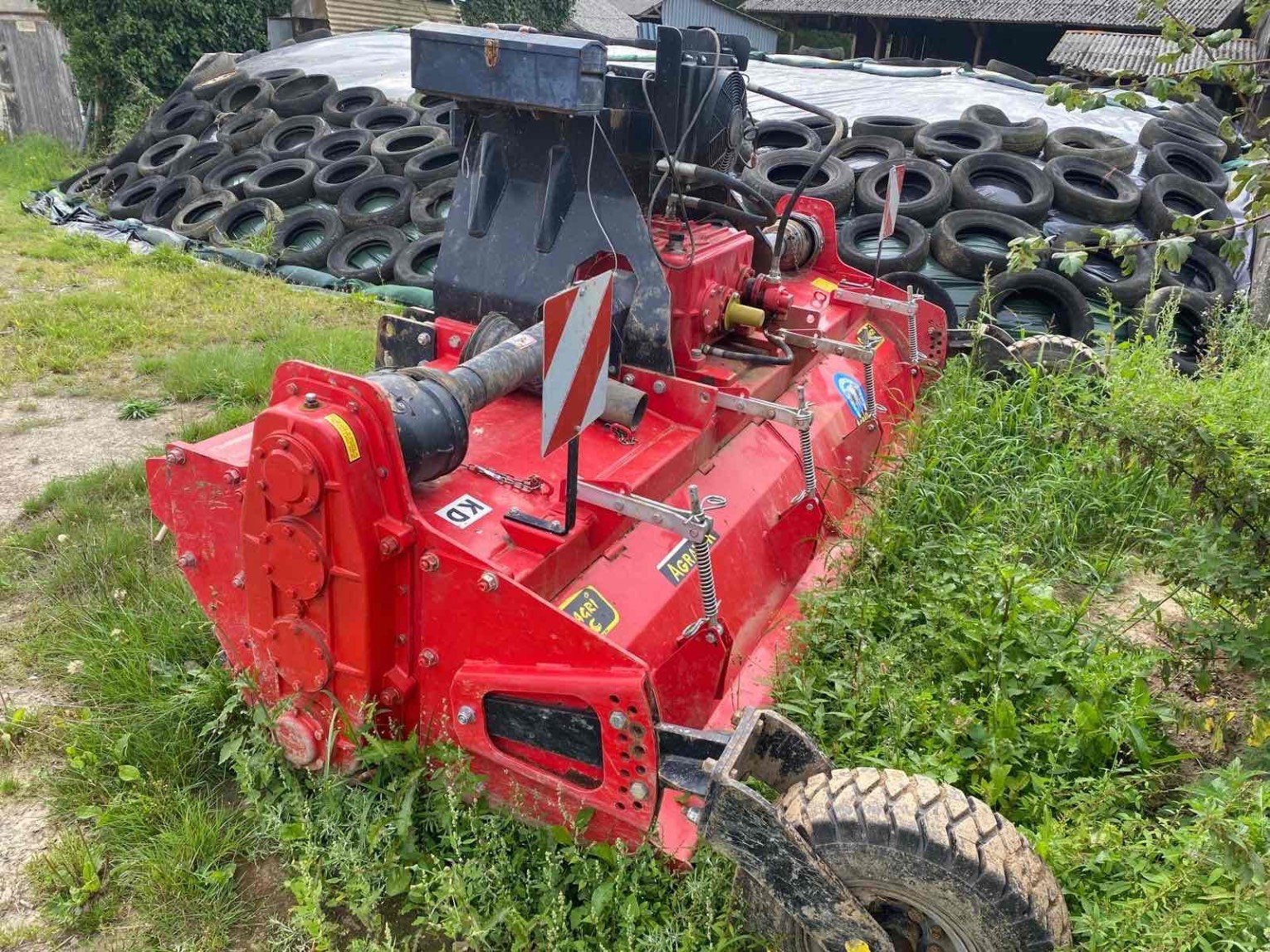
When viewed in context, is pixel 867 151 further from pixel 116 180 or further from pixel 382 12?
pixel 382 12

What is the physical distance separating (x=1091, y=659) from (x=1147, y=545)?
1152 mm

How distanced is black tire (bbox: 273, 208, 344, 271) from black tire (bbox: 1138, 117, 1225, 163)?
6997mm

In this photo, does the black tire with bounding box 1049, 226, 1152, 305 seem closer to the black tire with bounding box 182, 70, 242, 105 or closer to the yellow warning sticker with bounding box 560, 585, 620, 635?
the yellow warning sticker with bounding box 560, 585, 620, 635

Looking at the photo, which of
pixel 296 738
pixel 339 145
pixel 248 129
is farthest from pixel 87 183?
pixel 296 738

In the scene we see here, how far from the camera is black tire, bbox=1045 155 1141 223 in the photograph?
6.82m

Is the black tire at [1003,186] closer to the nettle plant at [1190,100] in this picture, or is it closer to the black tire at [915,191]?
the black tire at [915,191]

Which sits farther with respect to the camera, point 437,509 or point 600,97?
point 600,97

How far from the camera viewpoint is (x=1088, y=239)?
6.93 metres

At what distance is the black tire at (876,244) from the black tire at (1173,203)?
1.70 metres

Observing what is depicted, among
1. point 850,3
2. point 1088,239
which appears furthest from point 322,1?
point 1088,239

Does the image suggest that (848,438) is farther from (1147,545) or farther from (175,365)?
(175,365)

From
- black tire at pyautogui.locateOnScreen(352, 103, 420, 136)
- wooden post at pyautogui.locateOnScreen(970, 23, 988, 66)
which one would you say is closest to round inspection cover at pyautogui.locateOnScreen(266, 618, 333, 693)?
black tire at pyautogui.locateOnScreen(352, 103, 420, 136)

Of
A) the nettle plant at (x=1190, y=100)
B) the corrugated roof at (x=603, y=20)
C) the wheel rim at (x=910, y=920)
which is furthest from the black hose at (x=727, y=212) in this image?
the corrugated roof at (x=603, y=20)

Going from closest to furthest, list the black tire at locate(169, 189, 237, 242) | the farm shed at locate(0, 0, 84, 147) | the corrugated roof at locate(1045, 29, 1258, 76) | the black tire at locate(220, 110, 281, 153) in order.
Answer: the black tire at locate(169, 189, 237, 242), the black tire at locate(220, 110, 281, 153), the farm shed at locate(0, 0, 84, 147), the corrugated roof at locate(1045, 29, 1258, 76)
